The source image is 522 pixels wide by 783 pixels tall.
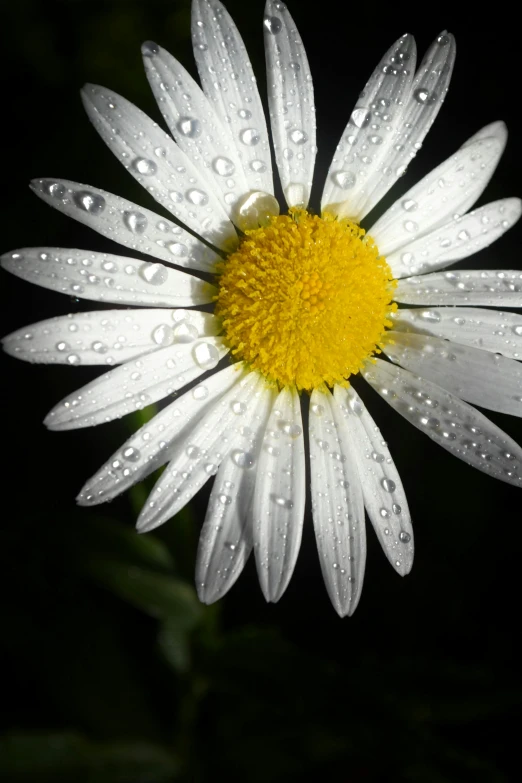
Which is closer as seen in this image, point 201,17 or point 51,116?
point 201,17

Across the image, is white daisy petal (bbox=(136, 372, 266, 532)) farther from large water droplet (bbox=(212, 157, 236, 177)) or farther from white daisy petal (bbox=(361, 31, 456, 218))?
white daisy petal (bbox=(361, 31, 456, 218))


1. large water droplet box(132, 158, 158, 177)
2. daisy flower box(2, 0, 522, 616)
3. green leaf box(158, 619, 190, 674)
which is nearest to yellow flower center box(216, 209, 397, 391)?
daisy flower box(2, 0, 522, 616)

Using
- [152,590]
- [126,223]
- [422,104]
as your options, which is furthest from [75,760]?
[422,104]

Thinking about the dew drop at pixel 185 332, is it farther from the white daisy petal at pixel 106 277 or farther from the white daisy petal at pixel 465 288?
the white daisy petal at pixel 465 288

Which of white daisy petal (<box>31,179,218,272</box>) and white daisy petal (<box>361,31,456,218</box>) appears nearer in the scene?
white daisy petal (<box>31,179,218,272</box>)

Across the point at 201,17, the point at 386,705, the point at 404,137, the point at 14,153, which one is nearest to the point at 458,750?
the point at 386,705

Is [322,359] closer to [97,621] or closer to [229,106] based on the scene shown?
[229,106]
